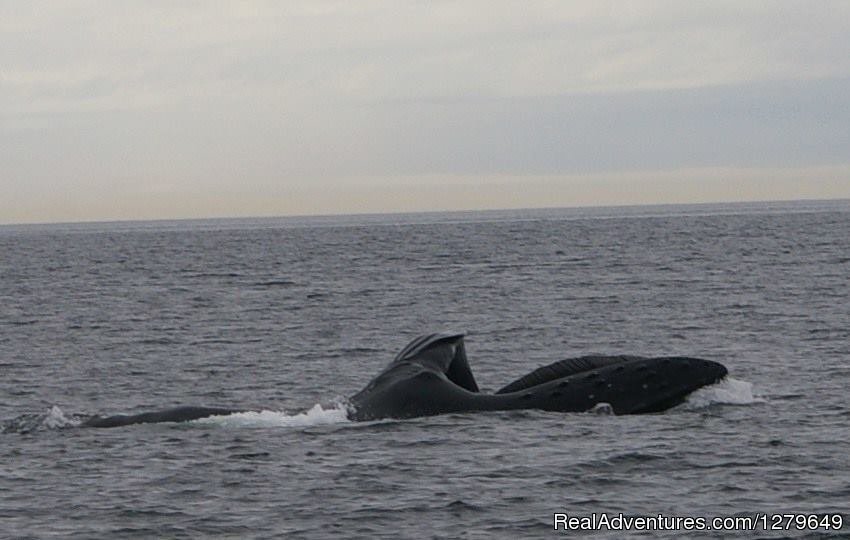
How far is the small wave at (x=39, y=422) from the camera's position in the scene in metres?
24.0

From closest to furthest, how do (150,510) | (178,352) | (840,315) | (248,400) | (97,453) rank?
1. (150,510)
2. (97,453)
3. (248,400)
4. (178,352)
5. (840,315)

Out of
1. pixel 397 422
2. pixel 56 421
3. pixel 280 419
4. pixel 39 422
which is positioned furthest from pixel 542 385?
pixel 39 422

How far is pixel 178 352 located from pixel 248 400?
11491 mm

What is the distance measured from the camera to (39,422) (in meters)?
24.5

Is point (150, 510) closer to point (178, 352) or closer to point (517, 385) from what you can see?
point (517, 385)

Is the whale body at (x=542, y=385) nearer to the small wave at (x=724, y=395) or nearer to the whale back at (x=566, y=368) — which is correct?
the whale back at (x=566, y=368)

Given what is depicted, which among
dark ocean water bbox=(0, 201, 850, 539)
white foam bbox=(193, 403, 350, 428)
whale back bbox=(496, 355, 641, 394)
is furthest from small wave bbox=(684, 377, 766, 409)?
white foam bbox=(193, 403, 350, 428)

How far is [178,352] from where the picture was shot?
39.8 meters

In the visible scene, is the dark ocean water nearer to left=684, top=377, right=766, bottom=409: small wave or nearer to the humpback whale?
left=684, top=377, right=766, bottom=409: small wave

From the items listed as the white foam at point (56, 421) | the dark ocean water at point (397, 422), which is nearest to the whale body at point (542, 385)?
→ the dark ocean water at point (397, 422)

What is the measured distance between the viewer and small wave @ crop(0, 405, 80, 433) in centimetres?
2397

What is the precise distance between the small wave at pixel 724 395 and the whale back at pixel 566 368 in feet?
5.22

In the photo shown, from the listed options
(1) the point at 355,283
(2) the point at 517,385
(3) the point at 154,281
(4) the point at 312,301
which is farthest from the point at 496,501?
(3) the point at 154,281

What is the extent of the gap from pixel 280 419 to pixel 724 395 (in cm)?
730
